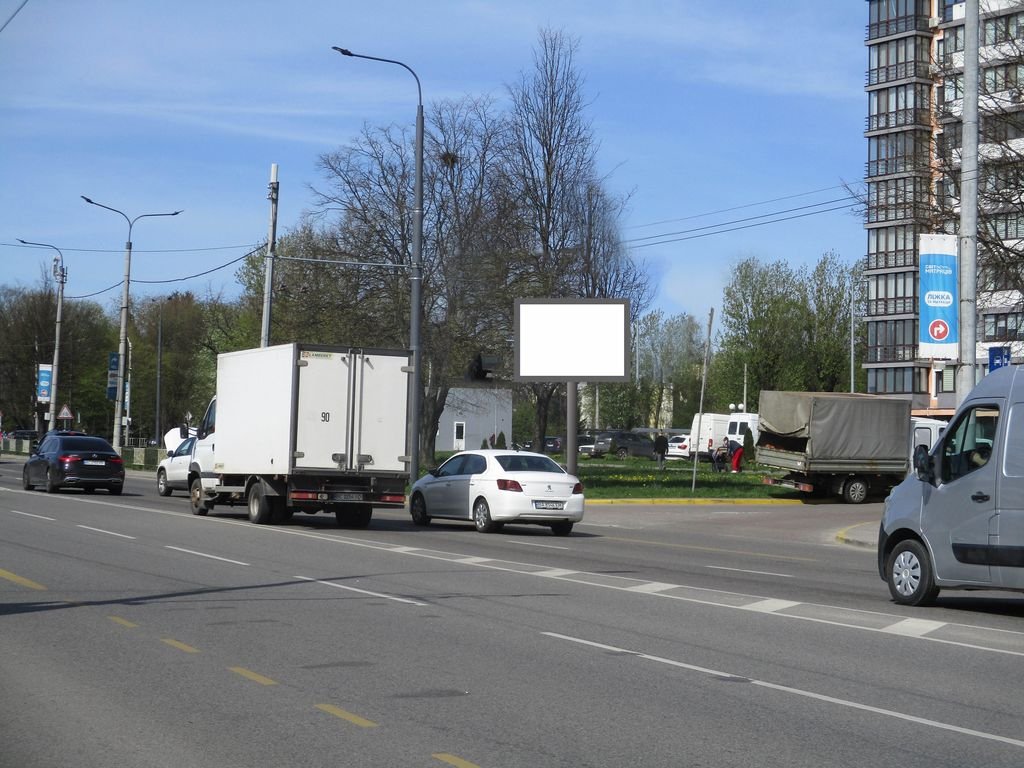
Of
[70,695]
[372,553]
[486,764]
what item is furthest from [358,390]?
[486,764]

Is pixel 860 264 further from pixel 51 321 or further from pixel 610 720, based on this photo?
pixel 610 720

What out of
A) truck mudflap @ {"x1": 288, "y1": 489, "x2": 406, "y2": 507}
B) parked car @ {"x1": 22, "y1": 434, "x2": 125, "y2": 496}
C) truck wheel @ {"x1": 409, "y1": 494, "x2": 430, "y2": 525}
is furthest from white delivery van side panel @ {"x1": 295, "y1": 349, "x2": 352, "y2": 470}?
parked car @ {"x1": 22, "y1": 434, "x2": 125, "y2": 496}

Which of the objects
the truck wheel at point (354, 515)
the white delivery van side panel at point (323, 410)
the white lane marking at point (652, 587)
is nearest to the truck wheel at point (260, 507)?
the truck wheel at point (354, 515)

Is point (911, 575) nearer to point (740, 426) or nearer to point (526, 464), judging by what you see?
point (526, 464)

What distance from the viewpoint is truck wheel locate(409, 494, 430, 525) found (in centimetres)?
2650

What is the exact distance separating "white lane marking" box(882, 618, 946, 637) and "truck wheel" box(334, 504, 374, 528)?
1439 centimetres

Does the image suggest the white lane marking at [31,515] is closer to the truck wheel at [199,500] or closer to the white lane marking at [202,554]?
the truck wheel at [199,500]

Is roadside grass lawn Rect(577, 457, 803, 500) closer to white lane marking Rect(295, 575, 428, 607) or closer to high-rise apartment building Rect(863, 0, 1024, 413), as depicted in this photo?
high-rise apartment building Rect(863, 0, 1024, 413)

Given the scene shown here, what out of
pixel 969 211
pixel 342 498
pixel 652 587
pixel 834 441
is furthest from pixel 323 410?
pixel 834 441

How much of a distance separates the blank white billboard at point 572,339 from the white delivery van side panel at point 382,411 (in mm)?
13937

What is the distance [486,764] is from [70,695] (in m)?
3.03

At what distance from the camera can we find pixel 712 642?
10688 mm

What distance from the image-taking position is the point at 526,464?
80.9 feet

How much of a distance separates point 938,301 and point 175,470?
72.8 ft
